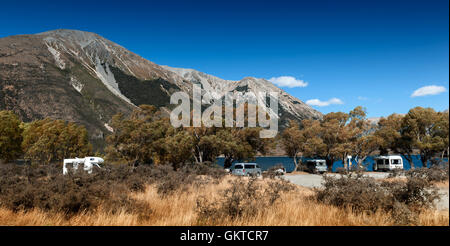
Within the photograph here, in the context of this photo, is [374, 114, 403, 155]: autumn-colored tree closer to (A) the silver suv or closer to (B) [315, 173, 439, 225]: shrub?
(A) the silver suv

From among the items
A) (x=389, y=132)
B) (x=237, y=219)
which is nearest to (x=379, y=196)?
(x=237, y=219)

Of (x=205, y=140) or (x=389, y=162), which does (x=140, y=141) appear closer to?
(x=205, y=140)

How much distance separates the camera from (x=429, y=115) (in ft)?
57.3

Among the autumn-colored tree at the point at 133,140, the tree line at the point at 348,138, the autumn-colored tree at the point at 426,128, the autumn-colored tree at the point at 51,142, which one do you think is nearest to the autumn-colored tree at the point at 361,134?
the tree line at the point at 348,138

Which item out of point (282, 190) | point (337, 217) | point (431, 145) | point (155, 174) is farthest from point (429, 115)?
point (155, 174)

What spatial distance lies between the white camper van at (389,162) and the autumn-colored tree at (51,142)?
4016cm

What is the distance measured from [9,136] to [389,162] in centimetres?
4325

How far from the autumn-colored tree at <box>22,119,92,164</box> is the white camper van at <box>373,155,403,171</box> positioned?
132ft

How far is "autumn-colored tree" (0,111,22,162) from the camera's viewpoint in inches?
902

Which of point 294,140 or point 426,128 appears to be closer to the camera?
point 426,128

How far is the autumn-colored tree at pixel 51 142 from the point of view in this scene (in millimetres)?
28955

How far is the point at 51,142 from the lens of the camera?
30.4 m

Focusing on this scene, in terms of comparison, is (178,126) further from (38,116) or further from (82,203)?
(82,203)
